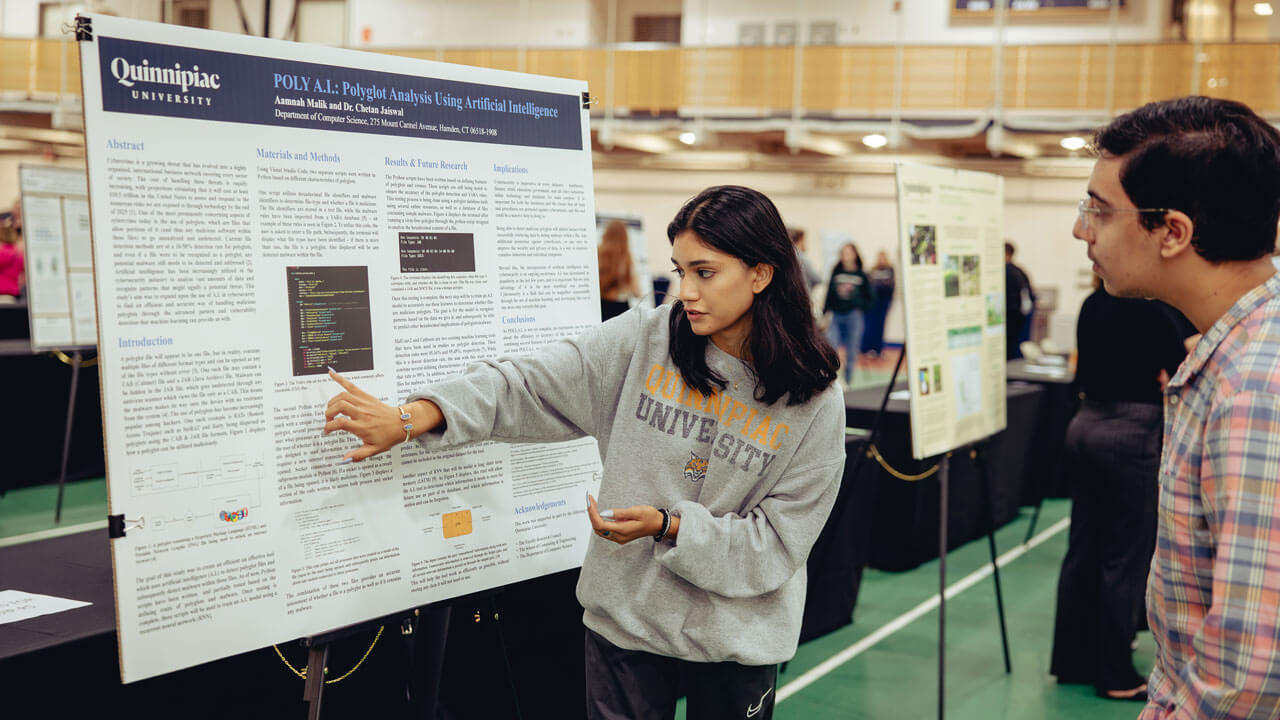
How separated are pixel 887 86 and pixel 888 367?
439 cm

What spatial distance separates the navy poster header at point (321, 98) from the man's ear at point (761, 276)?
2.21 feet

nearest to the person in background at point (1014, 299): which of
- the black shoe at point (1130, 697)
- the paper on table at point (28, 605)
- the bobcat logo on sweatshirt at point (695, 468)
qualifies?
the black shoe at point (1130, 697)

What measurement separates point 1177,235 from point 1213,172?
85mm

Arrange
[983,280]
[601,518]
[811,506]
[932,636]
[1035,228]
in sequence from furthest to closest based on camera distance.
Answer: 1. [1035,228]
2. [932,636]
3. [983,280]
4. [811,506]
5. [601,518]

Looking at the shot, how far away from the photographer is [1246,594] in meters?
1.06

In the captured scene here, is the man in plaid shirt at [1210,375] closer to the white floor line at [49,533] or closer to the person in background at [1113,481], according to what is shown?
the person in background at [1113,481]

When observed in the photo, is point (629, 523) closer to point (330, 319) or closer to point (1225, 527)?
point (330, 319)

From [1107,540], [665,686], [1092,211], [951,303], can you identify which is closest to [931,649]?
[1107,540]

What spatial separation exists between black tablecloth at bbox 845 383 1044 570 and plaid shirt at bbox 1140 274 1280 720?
304cm

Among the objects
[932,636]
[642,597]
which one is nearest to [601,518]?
[642,597]

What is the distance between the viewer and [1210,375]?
1.19 metres

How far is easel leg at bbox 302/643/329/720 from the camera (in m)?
1.80

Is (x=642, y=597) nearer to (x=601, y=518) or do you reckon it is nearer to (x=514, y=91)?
(x=601, y=518)

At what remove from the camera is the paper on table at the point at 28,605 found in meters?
2.00
